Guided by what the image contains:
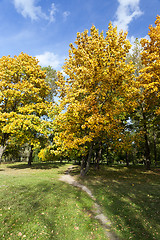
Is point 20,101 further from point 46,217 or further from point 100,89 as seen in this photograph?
→ point 46,217

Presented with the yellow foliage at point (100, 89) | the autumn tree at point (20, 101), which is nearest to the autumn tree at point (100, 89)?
the yellow foliage at point (100, 89)

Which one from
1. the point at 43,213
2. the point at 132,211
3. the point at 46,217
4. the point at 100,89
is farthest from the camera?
the point at 100,89

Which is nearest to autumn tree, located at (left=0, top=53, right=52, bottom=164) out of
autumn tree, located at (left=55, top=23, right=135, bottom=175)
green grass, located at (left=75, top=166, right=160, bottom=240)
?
autumn tree, located at (left=55, top=23, right=135, bottom=175)

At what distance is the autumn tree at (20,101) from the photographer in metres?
16.4

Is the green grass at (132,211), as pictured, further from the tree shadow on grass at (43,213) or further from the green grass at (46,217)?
the tree shadow on grass at (43,213)

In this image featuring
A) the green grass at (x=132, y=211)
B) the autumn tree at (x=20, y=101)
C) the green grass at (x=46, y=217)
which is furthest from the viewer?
the autumn tree at (x=20, y=101)

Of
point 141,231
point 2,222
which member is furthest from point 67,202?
point 141,231

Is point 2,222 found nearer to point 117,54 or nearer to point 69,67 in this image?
point 117,54

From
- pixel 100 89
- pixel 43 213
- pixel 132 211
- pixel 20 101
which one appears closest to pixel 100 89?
pixel 100 89

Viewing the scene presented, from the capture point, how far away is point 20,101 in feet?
60.4

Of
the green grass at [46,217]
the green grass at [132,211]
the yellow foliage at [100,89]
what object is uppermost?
the yellow foliage at [100,89]

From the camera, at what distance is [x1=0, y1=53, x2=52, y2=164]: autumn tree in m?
16.4

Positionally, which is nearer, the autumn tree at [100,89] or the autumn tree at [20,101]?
the autumn tree at [100,89]

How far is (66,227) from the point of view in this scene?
18.2 feet
